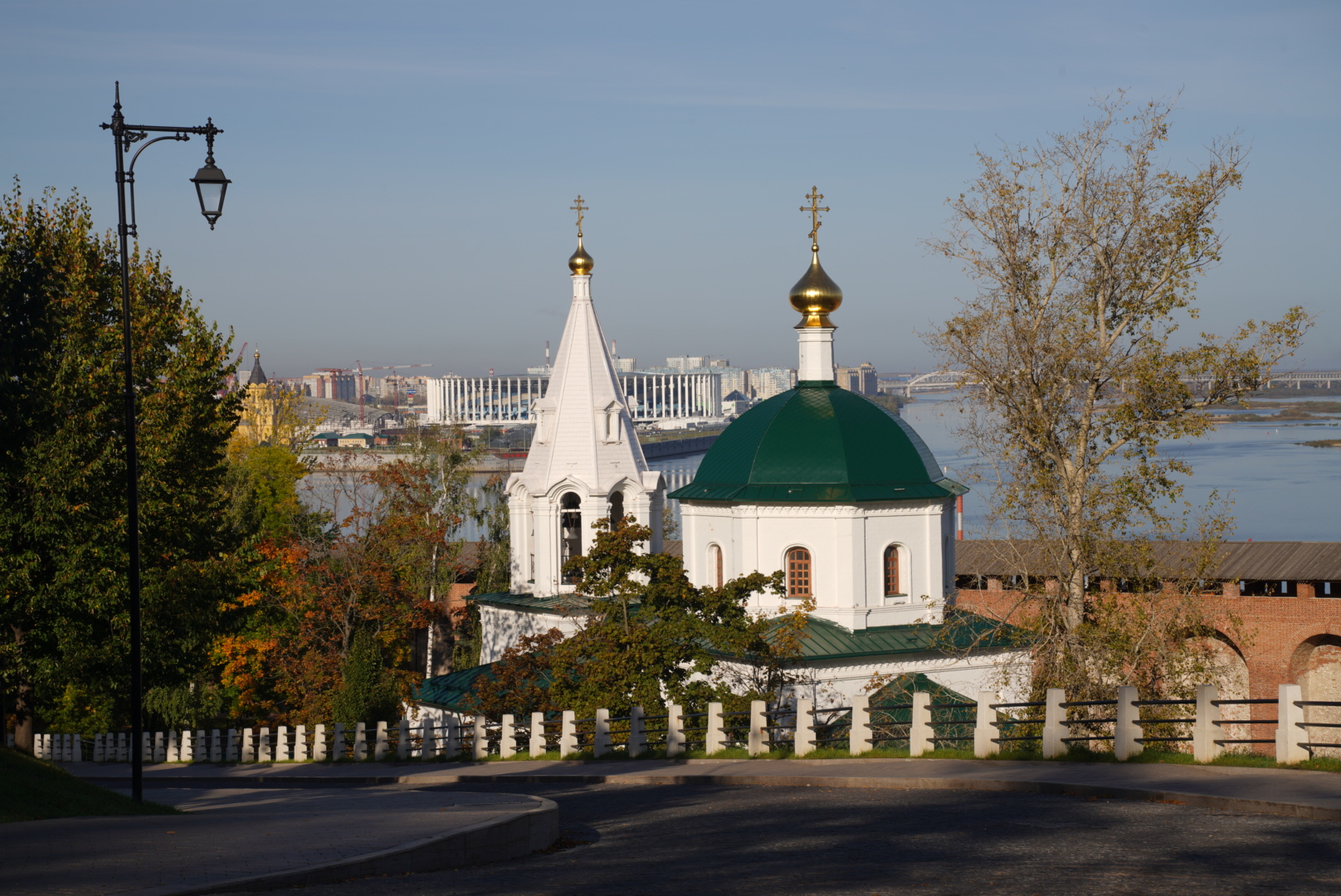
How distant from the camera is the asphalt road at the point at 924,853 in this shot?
7797 millimetres

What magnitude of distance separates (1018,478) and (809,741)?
Result: 6.03 meters

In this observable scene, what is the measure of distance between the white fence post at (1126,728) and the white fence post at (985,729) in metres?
1.36

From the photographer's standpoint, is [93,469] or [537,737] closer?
[93,469]

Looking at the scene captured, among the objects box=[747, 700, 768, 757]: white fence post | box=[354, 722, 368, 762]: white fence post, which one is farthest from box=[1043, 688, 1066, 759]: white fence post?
box=[354, 722, 368, 762]: white fence post

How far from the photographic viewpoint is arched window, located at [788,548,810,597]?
25.8 meters

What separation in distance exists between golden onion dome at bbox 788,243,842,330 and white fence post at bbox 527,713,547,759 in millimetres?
12083

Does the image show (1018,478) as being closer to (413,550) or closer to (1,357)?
(1,357)

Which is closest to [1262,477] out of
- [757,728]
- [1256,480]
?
[1256,480]

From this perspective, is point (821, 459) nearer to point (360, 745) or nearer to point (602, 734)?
point (602, 734)

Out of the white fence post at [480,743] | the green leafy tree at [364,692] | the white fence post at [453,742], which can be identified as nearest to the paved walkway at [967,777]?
the white fence post at [480,743]

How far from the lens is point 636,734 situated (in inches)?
705

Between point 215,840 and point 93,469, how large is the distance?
10.1 metres

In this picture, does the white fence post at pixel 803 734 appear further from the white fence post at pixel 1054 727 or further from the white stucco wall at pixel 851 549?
the white stucco wall at pixel 851 549

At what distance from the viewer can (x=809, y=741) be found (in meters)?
16.0
